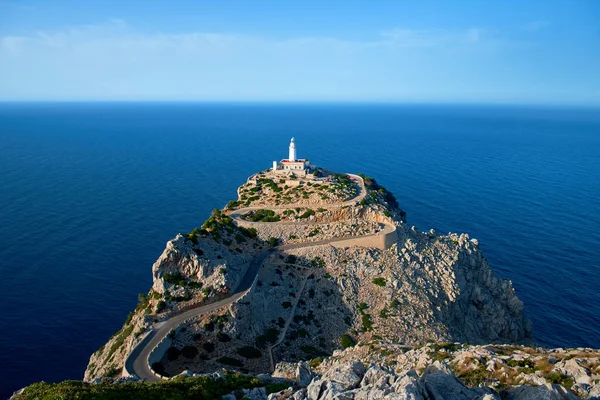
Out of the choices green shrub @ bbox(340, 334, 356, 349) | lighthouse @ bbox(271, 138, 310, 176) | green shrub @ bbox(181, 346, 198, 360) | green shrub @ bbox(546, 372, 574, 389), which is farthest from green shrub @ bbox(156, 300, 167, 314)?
lighthouse @ bbox(271, 138, 310, 176)

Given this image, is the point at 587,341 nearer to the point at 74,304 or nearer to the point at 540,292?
the point at 540,292

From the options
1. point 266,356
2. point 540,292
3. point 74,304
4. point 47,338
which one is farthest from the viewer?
point 540,292

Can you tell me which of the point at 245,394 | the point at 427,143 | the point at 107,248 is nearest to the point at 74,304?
the point at 107,248

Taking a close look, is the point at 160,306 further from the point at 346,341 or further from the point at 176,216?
the point at 176,216

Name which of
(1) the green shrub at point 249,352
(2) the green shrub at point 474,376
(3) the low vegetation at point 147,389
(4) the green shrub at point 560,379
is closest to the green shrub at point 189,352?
(1) the green shrub at point 249,352

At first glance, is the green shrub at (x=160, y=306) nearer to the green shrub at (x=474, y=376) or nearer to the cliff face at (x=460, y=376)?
the cliff face at (x=460, y=376)

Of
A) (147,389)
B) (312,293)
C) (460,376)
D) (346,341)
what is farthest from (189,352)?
(460,376)
